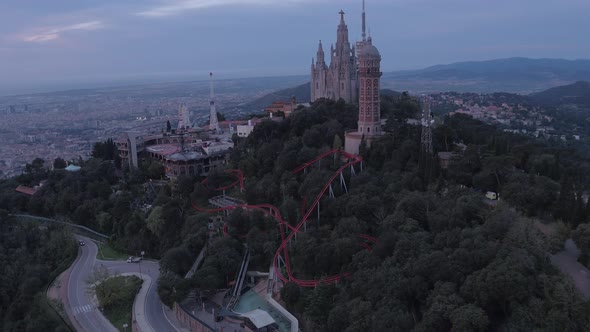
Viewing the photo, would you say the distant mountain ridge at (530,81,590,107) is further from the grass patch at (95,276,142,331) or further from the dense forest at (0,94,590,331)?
the grass patch at (95,276,142,331)

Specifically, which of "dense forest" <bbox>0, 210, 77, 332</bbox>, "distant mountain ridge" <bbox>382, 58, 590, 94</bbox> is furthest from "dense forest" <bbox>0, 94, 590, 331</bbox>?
"distant mountain ridge" <bbox>382, 58, 590, 94</bbox>

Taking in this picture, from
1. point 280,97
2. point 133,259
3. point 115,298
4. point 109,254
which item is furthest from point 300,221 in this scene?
point 280,97

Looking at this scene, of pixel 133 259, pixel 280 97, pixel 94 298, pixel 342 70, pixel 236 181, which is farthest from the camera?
pixel 280 97

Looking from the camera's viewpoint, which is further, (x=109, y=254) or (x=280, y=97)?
(x=280, y=97)

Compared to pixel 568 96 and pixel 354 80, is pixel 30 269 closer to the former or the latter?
pixel 354 80

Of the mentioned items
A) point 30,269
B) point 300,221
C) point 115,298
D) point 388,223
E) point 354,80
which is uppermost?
point 354,80

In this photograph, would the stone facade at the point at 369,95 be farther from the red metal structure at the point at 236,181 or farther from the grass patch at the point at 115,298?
the grass patch at the point at 115,298

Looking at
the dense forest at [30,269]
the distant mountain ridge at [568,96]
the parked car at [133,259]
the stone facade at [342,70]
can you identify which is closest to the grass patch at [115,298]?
the dense forest at [30,269]

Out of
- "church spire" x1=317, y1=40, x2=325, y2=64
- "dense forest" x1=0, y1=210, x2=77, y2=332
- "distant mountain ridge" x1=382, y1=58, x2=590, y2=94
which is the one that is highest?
"church spire" x1=317, y1=40, x2=325, y2=64
